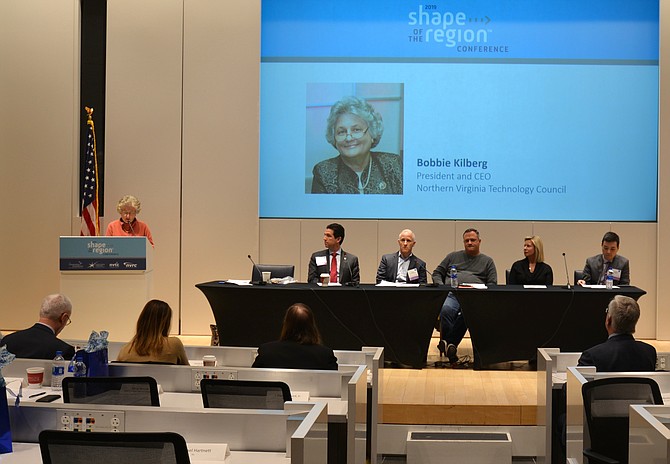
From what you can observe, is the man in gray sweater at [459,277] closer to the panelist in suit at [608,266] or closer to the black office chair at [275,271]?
the panelist in suit at [608,266]

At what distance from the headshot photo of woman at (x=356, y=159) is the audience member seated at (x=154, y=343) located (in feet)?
16.2

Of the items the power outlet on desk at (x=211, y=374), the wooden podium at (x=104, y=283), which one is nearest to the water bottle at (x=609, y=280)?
the wooden podium at (x=104, y=283)

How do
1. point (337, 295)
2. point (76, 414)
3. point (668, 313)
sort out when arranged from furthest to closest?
point (668, 313)
point (337, 295)
point (76, 414)

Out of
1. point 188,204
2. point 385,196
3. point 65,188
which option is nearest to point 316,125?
point 385,196

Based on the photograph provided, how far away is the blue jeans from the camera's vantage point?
746 cm

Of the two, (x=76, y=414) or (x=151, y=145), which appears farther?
(x=151, y=145)

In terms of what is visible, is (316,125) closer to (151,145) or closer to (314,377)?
(151,145)

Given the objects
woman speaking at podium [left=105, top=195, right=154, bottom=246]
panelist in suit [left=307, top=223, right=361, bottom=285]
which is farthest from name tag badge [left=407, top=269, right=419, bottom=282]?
woman speaking at podium [left=105, top=195, right=154, bottom=246]

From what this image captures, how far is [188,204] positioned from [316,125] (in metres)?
1.66

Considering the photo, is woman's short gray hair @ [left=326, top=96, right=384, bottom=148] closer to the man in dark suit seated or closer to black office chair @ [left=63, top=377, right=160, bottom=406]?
the man in dark suit seated

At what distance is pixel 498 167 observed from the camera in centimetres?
929

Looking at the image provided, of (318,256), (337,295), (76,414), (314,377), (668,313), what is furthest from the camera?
(668,313)

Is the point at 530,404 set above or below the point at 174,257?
below

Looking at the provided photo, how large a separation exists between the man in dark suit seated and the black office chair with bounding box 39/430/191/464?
2555 millimetres
